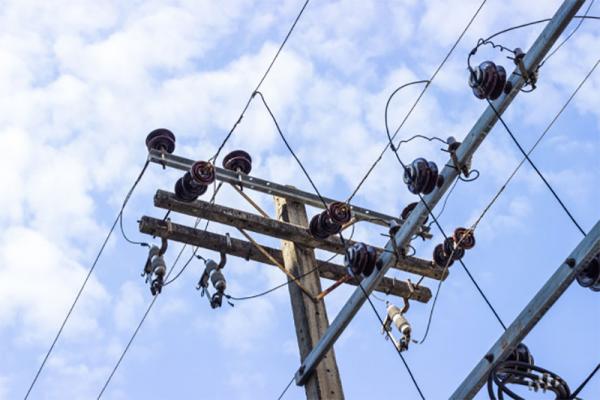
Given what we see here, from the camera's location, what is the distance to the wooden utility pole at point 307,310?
984 centimetres

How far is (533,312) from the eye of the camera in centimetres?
776

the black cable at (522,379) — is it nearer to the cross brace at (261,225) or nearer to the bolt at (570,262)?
the bolt at (570,262)

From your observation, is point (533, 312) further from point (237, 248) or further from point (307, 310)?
point (237, 248)

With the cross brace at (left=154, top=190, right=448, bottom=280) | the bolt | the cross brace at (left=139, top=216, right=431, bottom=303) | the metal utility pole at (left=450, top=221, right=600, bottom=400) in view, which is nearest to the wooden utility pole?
the cross brace at (left=154, top=190, right=448, bottom=280)

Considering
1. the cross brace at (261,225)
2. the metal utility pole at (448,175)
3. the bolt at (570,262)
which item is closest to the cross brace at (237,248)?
the cross brace at (261,225)

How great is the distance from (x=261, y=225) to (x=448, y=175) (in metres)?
2.48

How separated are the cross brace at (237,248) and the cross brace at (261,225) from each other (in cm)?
16

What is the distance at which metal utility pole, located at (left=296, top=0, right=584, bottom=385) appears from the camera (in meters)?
8.28

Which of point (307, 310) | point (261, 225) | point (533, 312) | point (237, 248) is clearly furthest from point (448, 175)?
point (237, 248)

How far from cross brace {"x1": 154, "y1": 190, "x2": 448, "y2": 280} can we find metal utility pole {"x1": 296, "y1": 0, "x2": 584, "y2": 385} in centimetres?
134

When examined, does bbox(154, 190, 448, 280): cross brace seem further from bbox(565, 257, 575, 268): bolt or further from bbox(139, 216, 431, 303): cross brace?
bbox(565, 257, 575, 268): bolt

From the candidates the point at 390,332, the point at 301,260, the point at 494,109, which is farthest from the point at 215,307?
the point at 494,109

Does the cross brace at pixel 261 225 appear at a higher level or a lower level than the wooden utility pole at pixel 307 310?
higher

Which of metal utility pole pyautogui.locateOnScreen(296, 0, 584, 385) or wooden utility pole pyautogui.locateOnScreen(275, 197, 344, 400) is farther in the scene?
wooden utility pole pyautogui.locateOnScreen(275, 197, 344, 400)
